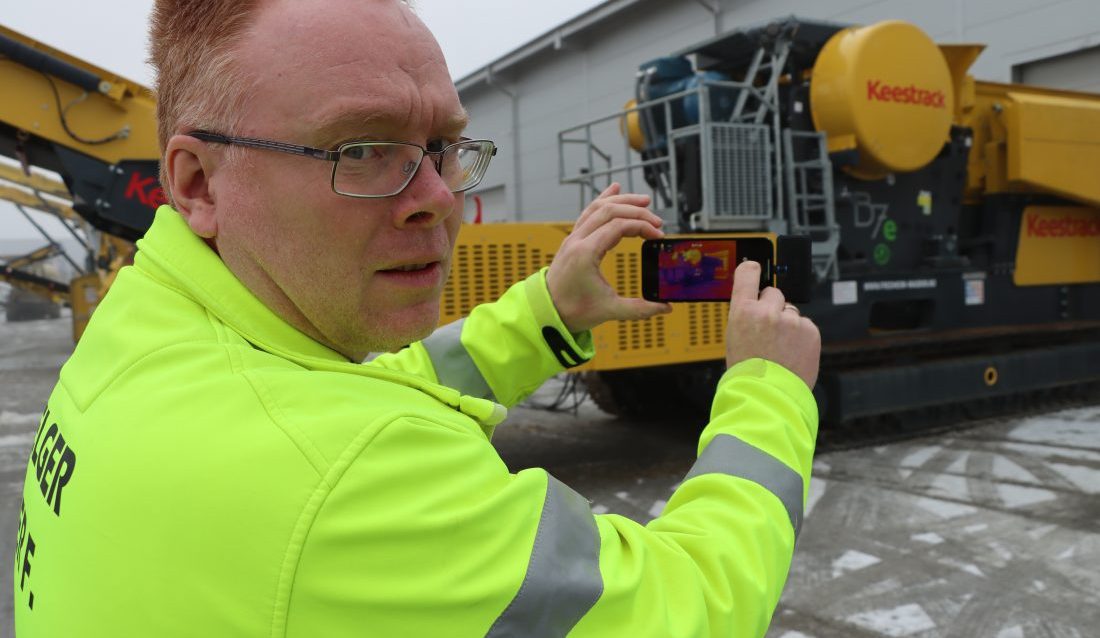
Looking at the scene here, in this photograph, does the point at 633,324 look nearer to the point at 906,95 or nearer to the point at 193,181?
the point at 906,95

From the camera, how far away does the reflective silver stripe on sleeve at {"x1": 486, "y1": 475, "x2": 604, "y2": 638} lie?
3.05ft

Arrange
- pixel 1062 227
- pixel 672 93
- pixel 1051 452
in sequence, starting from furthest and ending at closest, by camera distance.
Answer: pixel 1062 227
pixel 672 93
pixel 1051 452

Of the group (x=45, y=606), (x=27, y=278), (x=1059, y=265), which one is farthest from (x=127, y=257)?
(x=45, y=606)

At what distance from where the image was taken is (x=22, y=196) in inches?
790

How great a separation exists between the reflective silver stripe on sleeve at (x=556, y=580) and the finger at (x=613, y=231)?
0.92 metres

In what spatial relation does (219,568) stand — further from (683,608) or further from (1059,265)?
(1059,265)

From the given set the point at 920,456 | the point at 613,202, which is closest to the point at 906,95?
the point at 920,456

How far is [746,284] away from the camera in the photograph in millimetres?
1509

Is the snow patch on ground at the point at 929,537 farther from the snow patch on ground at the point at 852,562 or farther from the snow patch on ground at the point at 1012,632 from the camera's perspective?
the snow patch on ground at the point at 1012,632

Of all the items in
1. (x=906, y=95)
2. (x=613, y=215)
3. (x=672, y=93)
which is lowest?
(x=613, y=215)

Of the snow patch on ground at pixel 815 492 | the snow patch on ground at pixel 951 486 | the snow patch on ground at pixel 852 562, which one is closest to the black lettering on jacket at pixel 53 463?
the snow patch on ground at pixel 852 562

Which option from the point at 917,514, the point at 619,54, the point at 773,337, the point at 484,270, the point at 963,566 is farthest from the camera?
the point at 619,54

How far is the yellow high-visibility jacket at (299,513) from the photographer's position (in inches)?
33.9

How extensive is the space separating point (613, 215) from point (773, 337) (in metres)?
0.59
